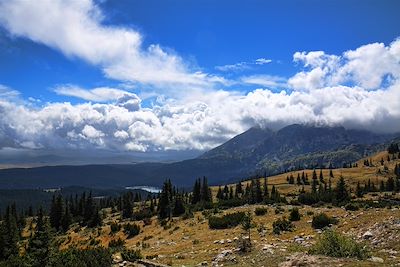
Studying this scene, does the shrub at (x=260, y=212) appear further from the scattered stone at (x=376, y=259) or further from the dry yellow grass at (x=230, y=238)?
the scattered stone at (x=376, y=259)

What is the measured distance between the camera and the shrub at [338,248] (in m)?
28.4

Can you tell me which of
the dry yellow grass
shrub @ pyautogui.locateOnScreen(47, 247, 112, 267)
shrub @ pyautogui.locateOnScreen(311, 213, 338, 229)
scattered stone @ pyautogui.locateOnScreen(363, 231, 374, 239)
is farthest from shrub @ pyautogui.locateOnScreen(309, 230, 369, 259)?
shrub @ pyautogui.locateOnScreen(47, 247, 112, 267)

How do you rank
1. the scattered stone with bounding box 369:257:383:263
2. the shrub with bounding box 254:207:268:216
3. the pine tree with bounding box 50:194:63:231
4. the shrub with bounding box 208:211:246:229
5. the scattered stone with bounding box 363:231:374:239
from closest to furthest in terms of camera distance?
the scattered stone with bounding box 369:257:383:263 < the scattered stone with bounding box 363:231:374:239 < the shrub with bounding box 208:211:246:229 < the shrub with bounding box 254:207:268:216 < the pine tree with bounding box 50:194:63:231

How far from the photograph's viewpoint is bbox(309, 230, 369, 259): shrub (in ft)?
93.2

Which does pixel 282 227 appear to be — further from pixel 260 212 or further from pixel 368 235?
pixel 260 212

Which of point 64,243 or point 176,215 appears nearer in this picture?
point 64,243

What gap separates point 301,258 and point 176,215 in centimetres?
6234

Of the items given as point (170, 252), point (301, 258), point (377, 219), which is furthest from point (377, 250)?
point (170, 252)

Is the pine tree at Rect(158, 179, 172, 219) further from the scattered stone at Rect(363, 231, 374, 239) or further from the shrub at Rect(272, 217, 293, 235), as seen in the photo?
the scattered stone at Rect(363, 231, 374, 239)

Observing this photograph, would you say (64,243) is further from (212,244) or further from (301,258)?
(301,258)

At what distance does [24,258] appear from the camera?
36281 mm

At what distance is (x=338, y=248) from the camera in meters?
29.8

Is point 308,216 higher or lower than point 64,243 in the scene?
higher

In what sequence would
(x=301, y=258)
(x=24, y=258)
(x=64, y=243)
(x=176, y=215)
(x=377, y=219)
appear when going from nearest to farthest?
(x=301, y=258) < (x=24, y=258) < (x=377, y=219) < (x=64, y=243) < (x=176, y=215)
